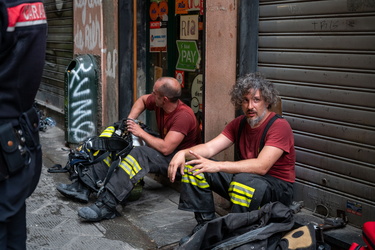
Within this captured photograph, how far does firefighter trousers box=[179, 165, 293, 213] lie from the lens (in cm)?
366

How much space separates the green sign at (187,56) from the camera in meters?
5.59

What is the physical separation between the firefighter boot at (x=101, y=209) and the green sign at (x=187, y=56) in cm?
182

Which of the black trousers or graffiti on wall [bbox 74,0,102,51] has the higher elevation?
graffiti on wall [bbox 74,0,102,51]

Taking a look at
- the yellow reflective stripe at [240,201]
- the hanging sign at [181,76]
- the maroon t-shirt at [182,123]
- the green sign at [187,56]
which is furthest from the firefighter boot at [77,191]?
the yellow reflective stripe at [240,201]

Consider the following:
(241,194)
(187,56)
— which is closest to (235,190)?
(241,194)

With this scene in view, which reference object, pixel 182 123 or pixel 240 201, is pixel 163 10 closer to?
pixel 182 123

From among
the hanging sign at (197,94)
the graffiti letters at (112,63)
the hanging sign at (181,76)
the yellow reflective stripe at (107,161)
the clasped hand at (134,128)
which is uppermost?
the graffiti letters at (112,63)

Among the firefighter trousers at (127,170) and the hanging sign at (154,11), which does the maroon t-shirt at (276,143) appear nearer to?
the firefighter trousers at (127,170)

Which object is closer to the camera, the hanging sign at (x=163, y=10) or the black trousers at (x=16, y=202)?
the black trousers at (x=16, y=202)

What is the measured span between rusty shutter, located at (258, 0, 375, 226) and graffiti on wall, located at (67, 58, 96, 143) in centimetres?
321

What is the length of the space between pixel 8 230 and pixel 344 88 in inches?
99.9

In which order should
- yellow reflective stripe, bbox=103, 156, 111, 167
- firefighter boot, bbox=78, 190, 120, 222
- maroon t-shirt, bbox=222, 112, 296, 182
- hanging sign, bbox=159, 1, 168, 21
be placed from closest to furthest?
maroon t-shirt, bbox=222, 112, 296, 182 → firefighter boot, bbox=78, 190, 120, 222 → yellow reflective stripe, bbox=103, 156, 111, 167 → hanging sign, bbox=159, 1, 168, 21

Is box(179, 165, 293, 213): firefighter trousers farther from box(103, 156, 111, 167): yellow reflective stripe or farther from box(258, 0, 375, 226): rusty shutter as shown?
box(103, 156, 111, 167): yellow reflective stripe

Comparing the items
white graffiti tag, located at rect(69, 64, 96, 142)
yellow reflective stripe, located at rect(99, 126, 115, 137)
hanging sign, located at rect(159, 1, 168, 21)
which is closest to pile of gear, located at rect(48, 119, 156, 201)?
yellow reflective stripe, located at rect(99, 126, 115, 137)
